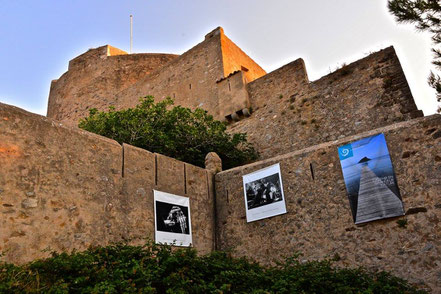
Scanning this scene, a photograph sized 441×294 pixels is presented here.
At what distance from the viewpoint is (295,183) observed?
7086mm

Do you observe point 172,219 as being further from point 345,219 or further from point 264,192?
point 345,219

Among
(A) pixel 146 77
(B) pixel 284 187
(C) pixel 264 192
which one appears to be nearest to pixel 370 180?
(B) pixel 284 187

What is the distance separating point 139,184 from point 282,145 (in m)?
5.35

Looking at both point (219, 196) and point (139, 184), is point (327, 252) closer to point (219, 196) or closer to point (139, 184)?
point (219, 196)

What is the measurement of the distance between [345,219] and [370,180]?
0.78 metres

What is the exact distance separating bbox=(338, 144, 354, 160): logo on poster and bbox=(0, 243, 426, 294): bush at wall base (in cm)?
198

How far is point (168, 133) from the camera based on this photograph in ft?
33.8

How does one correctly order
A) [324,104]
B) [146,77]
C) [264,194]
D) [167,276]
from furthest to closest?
1. [146,77]
2. [324,104]
3. [264,194]
4. [167,276]

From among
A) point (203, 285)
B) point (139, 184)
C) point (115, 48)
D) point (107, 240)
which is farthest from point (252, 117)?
point (115, 48)

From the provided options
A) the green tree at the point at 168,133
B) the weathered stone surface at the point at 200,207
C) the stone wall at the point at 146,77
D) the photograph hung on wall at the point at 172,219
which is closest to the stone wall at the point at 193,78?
the stone wall at the point at 146,77

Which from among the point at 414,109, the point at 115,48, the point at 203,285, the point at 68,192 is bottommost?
the point at 203,285

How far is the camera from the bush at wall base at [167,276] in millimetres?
4016

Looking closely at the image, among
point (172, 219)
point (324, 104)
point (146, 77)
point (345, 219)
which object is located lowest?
point (345, 219)

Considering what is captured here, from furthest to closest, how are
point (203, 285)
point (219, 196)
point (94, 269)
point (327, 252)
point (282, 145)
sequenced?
point (282, 145) < point (219, 196) < point (327, 252) < point (203, 285) < point (94, 269)
